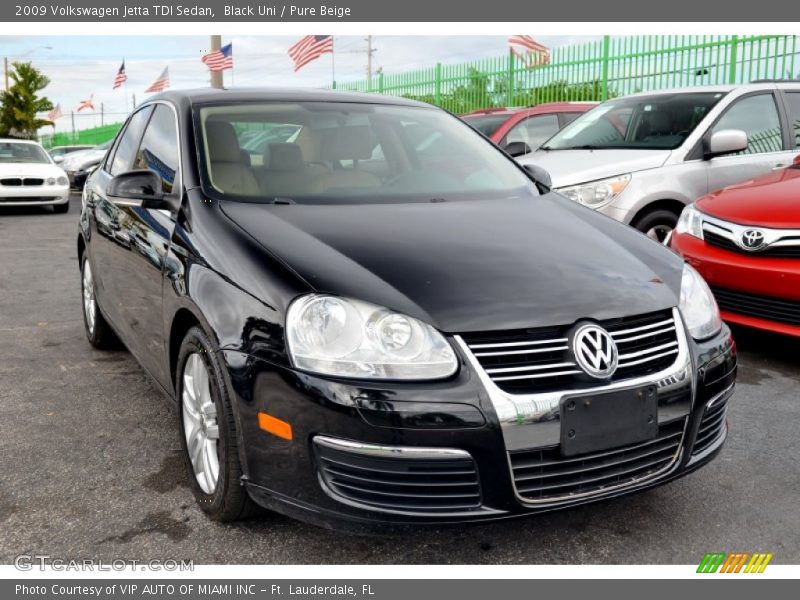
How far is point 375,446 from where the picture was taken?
7.42 ft

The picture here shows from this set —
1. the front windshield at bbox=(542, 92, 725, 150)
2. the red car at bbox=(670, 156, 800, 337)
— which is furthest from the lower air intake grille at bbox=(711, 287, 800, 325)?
the front windshield at bbox=(542, 92, 725, 150)

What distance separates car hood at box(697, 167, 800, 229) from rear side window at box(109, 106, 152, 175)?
3194 mm

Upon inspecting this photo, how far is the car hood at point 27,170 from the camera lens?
14695 mm

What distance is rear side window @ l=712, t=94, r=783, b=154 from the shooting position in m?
6.70

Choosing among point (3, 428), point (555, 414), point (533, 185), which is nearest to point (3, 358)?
point (3, 428)

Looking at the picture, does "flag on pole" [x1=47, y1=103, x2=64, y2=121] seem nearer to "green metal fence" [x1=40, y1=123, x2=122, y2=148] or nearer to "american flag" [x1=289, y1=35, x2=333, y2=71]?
"green metal fence" [x1=40, y1=123, x2=122, y2=148]

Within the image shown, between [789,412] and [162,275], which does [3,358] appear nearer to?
[162,275]

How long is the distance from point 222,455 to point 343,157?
1.48 m

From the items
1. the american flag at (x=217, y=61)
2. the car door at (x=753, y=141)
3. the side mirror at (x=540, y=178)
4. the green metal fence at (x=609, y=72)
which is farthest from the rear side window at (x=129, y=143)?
the american flag at (x=217, y=61)

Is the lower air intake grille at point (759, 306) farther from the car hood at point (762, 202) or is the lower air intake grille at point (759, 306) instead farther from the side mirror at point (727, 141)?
the side mirror at point (727, 141)

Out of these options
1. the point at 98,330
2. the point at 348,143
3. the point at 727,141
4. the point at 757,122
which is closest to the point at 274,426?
the point at 348,143

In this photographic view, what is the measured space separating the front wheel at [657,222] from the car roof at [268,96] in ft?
8.97

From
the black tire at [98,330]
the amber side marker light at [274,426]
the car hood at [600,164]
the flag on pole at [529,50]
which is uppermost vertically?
the flag on pole at [529,50]

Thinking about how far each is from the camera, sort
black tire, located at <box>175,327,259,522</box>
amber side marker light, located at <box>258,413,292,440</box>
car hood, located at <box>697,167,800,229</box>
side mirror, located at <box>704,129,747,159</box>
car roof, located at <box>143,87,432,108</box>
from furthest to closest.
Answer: side mirror, located at <box>704,129,747,159</box> → car hood, located at <box>697,167,800,229</box> → car roof, located at <box>143,87,432,108</box> → black tire, located at <box>175,327,259,522</box> → amber side marker light, located at <box>258,413,292,440</box>
